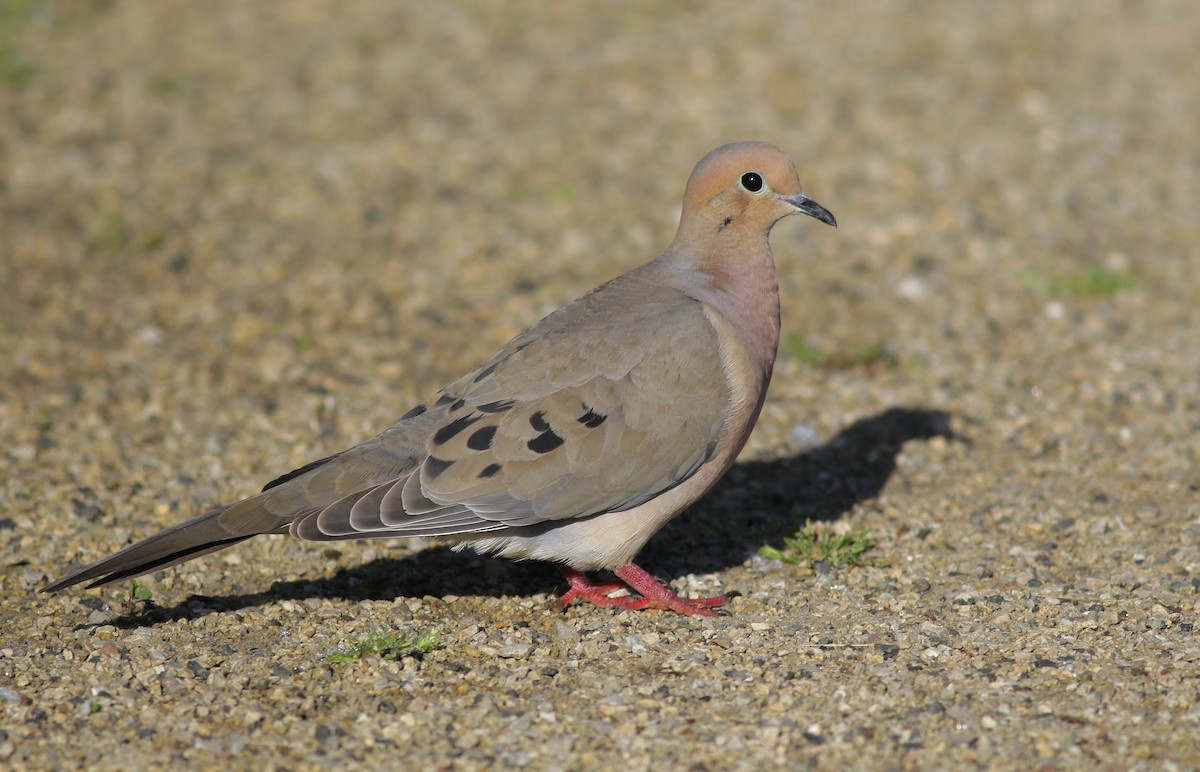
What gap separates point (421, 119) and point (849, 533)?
5491mm

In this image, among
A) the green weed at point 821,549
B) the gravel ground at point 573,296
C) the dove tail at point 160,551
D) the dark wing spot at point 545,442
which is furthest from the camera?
the green weed at point 821,549

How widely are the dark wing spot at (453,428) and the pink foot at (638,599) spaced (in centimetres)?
77

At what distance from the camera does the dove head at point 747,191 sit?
16.7ft

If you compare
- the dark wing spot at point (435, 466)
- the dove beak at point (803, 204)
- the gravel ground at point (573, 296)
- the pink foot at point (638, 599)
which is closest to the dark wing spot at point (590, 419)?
the dark wing spot at point (435, 466)

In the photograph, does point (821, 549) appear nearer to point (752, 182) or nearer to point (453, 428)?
point (752, 182)

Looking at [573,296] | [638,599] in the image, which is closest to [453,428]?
[638,599]

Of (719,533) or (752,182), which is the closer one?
(752,182)

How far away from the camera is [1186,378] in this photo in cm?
683

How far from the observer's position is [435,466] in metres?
4.60

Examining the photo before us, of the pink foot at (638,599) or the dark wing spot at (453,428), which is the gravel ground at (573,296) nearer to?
the pink foot at (638,599)

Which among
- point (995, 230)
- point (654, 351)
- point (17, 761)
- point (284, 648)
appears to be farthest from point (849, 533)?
point (995, 230)

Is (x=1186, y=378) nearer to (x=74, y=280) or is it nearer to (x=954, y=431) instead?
(x=954, y=431)

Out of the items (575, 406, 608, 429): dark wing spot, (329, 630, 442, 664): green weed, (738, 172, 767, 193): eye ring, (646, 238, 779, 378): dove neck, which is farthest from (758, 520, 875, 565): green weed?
(329, 630, 442, 664): green weed

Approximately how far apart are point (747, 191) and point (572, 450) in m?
1.29
